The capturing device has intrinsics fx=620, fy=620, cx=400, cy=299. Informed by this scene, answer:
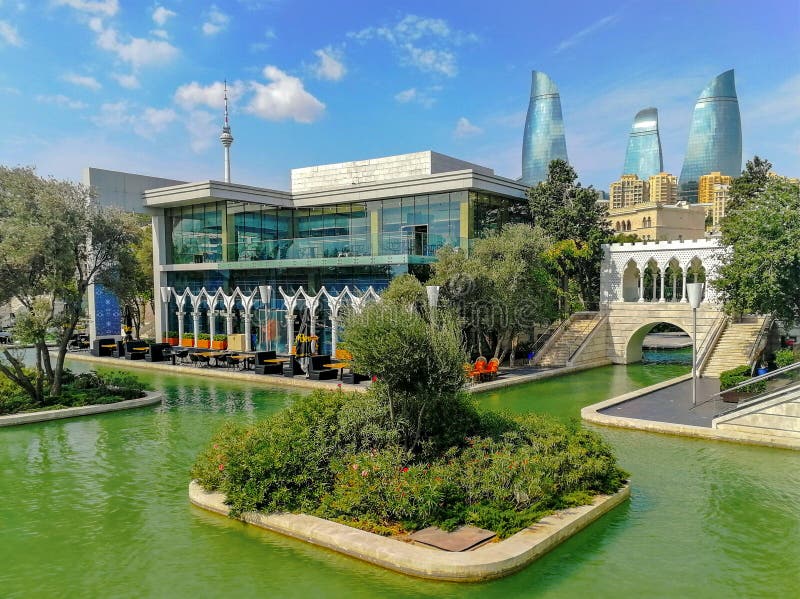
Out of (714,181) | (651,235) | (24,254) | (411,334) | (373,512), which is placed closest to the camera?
(373,512)

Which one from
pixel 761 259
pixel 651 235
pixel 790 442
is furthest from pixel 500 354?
pixel 651 235

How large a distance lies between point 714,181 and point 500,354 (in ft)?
470

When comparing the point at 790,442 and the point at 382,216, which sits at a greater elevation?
the point at 382,216

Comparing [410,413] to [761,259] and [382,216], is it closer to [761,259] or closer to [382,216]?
[761,259]

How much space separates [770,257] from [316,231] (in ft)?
70.3

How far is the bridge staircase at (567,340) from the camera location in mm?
27064

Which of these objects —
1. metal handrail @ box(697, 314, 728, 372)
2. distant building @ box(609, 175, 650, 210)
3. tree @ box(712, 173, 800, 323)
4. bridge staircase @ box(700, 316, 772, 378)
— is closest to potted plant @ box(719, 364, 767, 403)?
tree @ box(712, 173, 800, 323)

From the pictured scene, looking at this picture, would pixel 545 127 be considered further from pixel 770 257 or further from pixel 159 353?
pixel 770 257

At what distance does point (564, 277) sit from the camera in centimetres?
3102

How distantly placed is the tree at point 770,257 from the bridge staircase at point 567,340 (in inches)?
293

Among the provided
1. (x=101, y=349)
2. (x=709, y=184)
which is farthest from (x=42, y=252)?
(x=709, y=184)

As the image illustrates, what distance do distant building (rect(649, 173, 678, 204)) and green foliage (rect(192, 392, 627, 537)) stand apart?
535ft

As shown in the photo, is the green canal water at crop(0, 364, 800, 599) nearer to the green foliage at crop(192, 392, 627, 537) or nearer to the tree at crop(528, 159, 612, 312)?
the green foliage at crop(192, 392, 627, 537)

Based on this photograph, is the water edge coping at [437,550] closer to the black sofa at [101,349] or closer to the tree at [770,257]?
the tree at [770,257]
